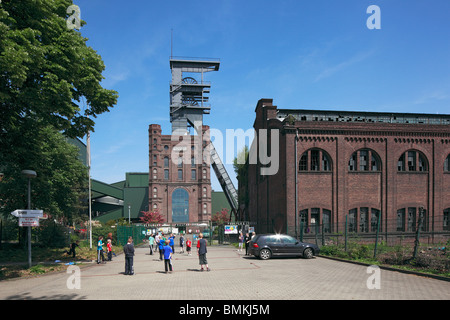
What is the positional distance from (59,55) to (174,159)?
70.5 m

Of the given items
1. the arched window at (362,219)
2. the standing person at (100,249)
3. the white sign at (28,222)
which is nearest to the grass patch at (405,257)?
the arched window at (362,219)

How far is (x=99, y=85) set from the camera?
17219mm

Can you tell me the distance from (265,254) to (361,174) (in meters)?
15.2

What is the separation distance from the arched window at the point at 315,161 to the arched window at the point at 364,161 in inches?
85.5

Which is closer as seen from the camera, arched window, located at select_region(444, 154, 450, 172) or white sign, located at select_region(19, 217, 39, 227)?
white sign, located at select_region(19, 217, 39, 227)

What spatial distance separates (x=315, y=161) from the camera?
30844mm

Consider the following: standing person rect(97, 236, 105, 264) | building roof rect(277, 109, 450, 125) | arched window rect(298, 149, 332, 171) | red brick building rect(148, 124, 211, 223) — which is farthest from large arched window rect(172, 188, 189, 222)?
standing person rect(97, 236, 105, 264)

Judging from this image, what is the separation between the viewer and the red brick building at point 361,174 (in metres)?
30.2

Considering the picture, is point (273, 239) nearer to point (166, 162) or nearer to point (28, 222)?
point (28, 222)

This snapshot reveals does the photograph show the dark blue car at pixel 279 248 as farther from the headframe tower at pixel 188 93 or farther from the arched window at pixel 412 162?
the headframe tower at pixel 188 93

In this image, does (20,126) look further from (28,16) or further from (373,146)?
(373,146)

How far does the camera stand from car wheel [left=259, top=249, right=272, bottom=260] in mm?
20266

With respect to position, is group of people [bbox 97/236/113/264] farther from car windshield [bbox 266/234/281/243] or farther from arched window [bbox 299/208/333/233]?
arched window [bbox 299/208/333/233]

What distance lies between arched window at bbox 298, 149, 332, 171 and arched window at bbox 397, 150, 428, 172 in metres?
7.00
